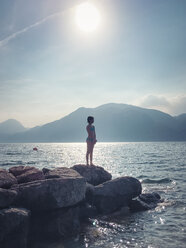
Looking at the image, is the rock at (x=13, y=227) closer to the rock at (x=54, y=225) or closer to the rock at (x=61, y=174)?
the rock at (x=54, y=225)

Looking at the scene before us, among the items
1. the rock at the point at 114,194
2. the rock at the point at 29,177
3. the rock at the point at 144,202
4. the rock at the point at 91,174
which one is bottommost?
the rock at the point at 144,202

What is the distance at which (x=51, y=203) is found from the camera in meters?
8.96

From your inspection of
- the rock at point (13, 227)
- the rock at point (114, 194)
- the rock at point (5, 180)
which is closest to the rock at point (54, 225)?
the rock at point (13, 227)

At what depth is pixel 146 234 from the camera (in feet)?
30.2

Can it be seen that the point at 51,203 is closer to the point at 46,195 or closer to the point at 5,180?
the point at 46,195

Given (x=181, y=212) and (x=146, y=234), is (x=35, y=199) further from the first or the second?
(x=181, y=212)

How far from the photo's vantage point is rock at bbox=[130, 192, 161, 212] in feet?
42.2

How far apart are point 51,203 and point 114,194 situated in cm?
460

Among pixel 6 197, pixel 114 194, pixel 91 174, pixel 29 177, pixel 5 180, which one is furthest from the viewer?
Answer: pixel 91 174

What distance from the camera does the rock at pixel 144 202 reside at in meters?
12.9

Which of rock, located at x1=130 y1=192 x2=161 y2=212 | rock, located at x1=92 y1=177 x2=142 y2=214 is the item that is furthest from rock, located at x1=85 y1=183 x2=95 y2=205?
rock, located at x1=130 y1=192 x2=161 y2=212

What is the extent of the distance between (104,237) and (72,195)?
2.08m

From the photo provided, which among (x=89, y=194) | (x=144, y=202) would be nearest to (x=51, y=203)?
(x=89, y=194)

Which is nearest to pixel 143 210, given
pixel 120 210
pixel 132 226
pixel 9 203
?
pixel 120 210
